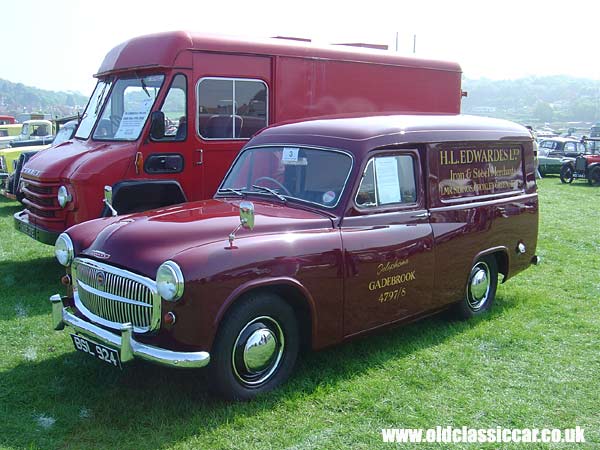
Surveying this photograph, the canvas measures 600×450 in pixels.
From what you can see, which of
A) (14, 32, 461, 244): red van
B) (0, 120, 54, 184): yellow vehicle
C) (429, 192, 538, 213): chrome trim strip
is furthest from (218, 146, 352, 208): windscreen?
(0, 120, 54, 184): yellow vehicle

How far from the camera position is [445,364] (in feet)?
16.2

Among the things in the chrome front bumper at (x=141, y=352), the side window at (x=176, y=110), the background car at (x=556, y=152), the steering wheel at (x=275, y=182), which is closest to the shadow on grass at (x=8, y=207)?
the side window at (x=176, y=110)

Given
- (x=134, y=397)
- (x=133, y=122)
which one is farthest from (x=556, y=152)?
(x=134, y=397)

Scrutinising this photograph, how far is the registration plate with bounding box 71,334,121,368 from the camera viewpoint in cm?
396

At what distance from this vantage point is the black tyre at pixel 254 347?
3.96m

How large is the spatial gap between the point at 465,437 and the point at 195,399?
5.84 ft

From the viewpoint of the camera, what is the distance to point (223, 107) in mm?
7629

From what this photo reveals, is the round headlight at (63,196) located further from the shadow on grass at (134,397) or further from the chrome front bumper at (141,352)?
the chrome front bumper at (141,352)

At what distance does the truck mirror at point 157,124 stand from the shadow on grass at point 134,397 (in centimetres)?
285

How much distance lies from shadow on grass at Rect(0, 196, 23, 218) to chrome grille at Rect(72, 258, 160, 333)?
8.46m

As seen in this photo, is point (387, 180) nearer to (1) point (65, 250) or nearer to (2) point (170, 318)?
(2) point (170, 318)

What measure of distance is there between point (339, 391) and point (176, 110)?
420cm

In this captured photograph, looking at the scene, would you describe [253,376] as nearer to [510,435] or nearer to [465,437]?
[465,437]

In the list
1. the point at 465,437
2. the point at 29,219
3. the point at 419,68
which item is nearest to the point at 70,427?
the point at 465,437
